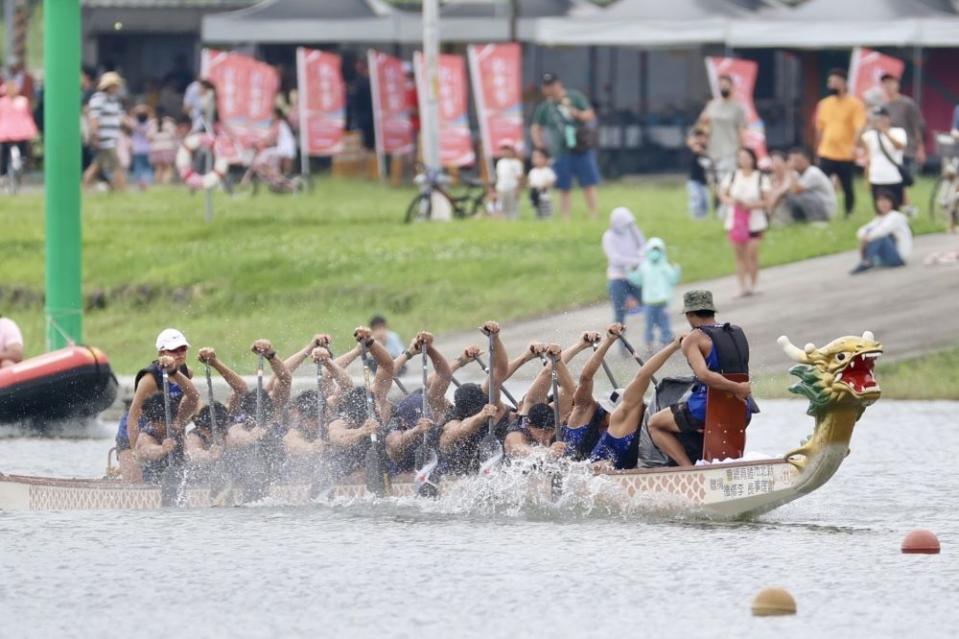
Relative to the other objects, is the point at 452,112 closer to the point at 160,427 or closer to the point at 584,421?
the point at 160,427

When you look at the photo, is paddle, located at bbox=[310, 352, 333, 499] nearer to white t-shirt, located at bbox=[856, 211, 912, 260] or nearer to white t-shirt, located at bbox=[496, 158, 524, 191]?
white t-shirt, located at bbox=[856, 211, 912, 260]

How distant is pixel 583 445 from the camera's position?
632 inches

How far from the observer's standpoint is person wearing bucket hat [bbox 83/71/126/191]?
34.7 meters

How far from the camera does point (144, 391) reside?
A: 664 inches

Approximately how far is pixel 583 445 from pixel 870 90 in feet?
59.7

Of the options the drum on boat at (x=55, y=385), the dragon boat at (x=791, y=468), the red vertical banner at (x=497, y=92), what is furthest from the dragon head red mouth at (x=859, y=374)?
the red vertical banner at (x=497, y=92)

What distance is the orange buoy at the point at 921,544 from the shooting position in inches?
574

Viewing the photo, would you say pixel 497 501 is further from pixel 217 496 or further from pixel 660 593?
pixel 660 593

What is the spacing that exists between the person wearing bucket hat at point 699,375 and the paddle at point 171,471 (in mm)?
3353

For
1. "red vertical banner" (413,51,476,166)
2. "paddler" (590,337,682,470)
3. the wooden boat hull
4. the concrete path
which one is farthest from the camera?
"red vertical banner" (413,51,476,166)

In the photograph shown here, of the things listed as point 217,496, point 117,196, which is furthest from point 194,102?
point 217,496

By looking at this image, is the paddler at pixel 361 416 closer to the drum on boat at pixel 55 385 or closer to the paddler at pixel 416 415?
the paddler at pixel 416 415

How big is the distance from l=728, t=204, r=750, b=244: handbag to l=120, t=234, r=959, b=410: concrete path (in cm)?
65

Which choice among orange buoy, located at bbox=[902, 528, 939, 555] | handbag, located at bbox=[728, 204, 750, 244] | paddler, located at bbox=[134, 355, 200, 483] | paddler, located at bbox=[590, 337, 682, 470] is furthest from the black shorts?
handbag, located at bbox=[728, 204, 750, 244]
